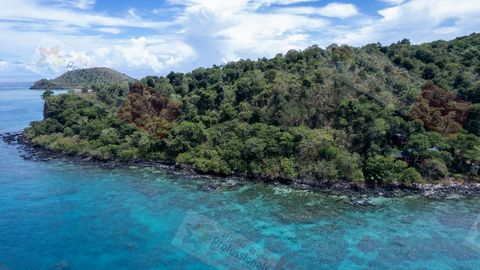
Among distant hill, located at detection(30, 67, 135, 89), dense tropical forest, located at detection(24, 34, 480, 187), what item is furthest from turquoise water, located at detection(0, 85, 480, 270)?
distant hill, located at detection(30, 67, 135, 89)

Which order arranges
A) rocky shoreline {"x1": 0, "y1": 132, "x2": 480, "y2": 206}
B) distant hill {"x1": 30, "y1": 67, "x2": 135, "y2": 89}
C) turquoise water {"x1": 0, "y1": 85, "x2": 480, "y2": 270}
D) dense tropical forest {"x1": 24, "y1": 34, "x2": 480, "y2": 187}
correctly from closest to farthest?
turquoise water {"x1": 0, "y1": 85, "x2": 480, "y2": 270} < rocky shoreline {"x1": 0, "y1": 132, "x2": 480, "y2": 206} < dense tropical forest {"x1": 24, "y1": 34, "x2": 480, "y2": 187} < distant hill {"x1": 30, "y1": 67, "x2": 135, "y2": 89}

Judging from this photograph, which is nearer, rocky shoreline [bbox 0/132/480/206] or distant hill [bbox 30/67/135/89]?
rocky shoreline [bbox 0/132/480/206]

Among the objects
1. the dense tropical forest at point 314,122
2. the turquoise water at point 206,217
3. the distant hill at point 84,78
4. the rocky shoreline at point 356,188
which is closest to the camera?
the turquoise water at point 206,217

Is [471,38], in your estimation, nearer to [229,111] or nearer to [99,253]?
[229,111]

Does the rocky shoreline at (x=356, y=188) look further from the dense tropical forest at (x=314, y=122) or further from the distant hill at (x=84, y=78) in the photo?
the distant hill at (x=84, y=78)

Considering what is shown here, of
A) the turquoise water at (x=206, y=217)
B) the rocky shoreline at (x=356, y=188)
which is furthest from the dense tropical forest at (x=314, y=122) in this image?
the turquoise water at (x=206, y=217)

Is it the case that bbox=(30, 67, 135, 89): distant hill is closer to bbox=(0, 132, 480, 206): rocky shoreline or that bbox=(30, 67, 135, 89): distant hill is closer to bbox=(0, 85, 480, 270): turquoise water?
bbox=(0, 132, 480, 206): rocky shoreline
